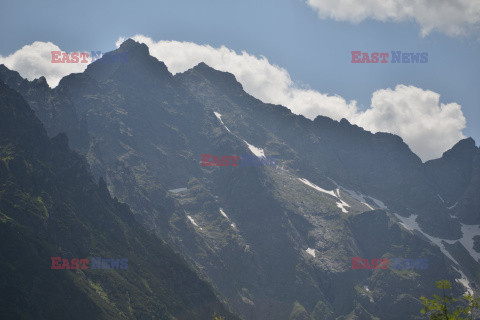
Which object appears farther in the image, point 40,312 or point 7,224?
point 7,224

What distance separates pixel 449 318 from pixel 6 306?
165 metres

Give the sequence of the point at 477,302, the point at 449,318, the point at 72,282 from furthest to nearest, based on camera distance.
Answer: the point at 72,282 → the point at 477,302 → the point at 449,318

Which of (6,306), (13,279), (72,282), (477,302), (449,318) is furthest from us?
(72,282)

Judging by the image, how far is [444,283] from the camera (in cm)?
4128

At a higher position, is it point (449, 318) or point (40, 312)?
point (449, 318)

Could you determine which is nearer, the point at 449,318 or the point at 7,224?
the point at 449,318

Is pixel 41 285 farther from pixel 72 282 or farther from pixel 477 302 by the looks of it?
pixel 477 302

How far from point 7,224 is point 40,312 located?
4756 centimetres

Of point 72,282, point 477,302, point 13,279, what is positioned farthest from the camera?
point 72,282

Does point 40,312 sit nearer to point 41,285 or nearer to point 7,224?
point 41,285

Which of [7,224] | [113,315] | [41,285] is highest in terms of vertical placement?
[7,224]

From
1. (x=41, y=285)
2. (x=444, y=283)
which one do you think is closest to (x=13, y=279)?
(x=41, y=285)

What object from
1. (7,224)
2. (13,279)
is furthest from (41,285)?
(7,224)

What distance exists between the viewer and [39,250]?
640ft
